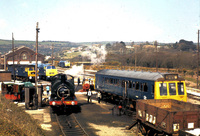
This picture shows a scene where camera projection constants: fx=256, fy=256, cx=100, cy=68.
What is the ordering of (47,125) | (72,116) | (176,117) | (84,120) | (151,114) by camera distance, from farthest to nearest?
(72,116)
(84,120)
(47,125)
(151,114)
(176,117)

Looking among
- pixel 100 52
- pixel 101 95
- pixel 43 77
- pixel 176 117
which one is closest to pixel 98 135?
pixel 176 117

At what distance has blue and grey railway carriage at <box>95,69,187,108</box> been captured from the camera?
20.2 metres

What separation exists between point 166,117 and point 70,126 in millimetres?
8063

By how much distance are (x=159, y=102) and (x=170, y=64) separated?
58.5 meters

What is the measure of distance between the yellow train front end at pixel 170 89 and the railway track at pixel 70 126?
654 centimetres

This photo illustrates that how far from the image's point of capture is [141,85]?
880 inches

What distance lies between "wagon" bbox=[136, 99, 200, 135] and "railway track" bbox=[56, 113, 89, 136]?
12.7 feet

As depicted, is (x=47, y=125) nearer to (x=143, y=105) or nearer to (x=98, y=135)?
(x=98, y=135)

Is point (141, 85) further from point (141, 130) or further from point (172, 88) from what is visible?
point (141, 130)

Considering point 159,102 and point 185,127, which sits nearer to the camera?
point 185,127

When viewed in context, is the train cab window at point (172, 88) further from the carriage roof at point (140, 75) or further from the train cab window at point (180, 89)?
the carriage roof at point (140, 75)

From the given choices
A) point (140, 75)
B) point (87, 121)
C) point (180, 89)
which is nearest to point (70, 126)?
point (87, 121)

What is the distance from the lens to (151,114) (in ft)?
46.1

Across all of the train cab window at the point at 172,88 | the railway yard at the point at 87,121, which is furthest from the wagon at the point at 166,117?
the train cab window at the point at 172,88
